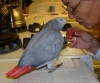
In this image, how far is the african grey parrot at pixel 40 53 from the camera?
55 centimetres

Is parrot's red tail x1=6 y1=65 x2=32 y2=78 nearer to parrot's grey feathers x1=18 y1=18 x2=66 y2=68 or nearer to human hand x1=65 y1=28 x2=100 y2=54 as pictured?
parrot's grey feathers x1=18 y1=18 x2=66 y2=68

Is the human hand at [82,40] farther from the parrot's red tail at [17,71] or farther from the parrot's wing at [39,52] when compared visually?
the parrot's red tail at [17,71]

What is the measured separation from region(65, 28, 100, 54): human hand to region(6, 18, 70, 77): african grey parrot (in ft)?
0.49

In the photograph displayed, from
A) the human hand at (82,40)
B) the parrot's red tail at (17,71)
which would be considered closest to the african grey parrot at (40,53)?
the parrot's red tail at (17,71)

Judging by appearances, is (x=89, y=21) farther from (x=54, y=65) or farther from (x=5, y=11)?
(x=5, y=11)

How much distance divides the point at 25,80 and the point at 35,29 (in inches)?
22.9

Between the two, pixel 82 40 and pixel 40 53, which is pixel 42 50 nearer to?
pixel 40 53

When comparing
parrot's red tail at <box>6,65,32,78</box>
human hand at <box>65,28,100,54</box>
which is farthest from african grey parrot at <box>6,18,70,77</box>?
human hand at <box>65,28,100,54</box>

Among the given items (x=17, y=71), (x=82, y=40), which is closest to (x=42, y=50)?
(x=17, y=71)

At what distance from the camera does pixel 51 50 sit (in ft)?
1.97

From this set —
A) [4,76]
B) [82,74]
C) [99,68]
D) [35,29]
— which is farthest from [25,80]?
[99,68]

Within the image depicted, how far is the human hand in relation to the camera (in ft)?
2.55

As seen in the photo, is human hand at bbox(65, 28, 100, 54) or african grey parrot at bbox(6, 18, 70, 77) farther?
human hand at bbox(65, 28, 100, 54)

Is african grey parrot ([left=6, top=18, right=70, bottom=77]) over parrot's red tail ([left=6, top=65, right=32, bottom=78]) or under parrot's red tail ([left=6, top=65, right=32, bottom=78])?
over
